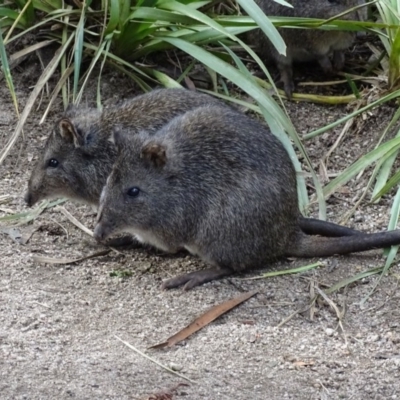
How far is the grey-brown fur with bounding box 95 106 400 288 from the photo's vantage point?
19.2ft

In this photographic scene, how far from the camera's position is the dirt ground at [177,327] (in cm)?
465

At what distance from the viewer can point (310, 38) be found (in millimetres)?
7570

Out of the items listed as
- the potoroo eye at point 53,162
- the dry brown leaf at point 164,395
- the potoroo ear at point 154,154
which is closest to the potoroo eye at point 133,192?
the potoroo ear at point 154,154

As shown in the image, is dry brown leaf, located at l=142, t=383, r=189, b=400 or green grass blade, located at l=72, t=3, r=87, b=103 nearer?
dry brown leaf, located at l=142, t=383, r=189, b=400

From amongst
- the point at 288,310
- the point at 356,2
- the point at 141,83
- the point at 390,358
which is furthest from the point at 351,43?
the point at 390,358

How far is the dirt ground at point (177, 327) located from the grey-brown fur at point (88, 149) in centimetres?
29

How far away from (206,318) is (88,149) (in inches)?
62.1

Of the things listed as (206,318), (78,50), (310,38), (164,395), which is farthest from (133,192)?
(310,38)

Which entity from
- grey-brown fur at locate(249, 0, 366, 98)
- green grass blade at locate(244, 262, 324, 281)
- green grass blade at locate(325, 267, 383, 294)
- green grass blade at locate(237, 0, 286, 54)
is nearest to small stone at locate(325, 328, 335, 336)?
green grass blade at locate(325, 267, 383, 294)

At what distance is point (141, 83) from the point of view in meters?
7.48

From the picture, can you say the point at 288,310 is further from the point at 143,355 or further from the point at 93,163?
the point at 93,163

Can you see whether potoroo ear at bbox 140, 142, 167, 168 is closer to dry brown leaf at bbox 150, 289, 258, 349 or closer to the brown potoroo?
the brown potoroo

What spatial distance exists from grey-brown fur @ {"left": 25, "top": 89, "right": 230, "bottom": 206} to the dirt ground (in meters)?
0.29

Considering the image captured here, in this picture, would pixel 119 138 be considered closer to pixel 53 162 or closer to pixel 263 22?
pixel 53 162
